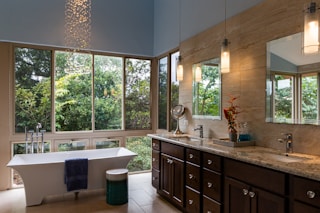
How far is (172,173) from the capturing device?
129 inches

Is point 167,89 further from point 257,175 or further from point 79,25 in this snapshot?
point 257,175

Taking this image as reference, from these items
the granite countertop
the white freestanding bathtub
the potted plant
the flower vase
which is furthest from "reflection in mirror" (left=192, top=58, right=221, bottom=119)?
the white freestanding bathtub

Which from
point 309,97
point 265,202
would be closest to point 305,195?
point 265,202

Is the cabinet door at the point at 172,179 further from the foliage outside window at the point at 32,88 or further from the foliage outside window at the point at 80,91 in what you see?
the foliage outside window at the point at 32,88

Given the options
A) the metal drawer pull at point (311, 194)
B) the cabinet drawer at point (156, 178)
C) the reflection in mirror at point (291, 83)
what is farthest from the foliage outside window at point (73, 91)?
the metal drawer pull at point (311, 194)

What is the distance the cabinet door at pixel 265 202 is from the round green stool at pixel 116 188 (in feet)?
6.45

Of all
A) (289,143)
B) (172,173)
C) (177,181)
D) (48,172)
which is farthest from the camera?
(48,172)

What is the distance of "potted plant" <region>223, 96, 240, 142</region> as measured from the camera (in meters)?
2.75

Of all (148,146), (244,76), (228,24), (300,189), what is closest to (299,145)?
(300,189)

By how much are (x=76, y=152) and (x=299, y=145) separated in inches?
137

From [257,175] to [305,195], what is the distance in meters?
0.41

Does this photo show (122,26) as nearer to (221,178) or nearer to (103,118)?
(103,118)

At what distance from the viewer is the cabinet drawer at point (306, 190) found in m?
1.55

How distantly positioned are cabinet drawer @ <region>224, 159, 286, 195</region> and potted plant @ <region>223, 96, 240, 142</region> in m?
0.49
